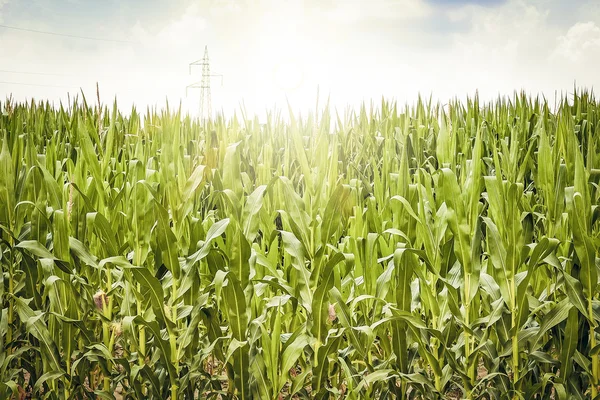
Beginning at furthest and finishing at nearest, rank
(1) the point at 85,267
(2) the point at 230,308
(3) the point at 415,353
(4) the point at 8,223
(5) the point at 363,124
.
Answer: (5) the point at 363,124, (4) the point at 8,223, (1) the point at 85,267, (3) the point at 415,353, (2) the point at 230,308

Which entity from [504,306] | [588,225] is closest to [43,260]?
[504,306]

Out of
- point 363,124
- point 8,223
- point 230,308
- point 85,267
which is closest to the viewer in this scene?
point 230,308

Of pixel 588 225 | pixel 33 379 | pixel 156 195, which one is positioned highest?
pixel 156 195

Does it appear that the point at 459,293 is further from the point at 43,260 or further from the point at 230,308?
the point at 43,260

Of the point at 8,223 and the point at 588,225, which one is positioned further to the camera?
the point at 8,223

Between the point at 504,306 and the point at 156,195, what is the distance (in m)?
1.29

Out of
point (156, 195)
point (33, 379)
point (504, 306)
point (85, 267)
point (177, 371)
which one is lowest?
point (33, 379)

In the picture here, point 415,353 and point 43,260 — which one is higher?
point 43,260

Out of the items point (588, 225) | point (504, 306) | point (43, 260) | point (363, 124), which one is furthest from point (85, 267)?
point (363, 124)

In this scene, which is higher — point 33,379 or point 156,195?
point 156,195

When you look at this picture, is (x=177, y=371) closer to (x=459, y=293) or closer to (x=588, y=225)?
(x=459, y=293)

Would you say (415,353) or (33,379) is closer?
(415,353)

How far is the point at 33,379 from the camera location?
2.27 meters

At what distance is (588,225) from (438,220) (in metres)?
0.52
